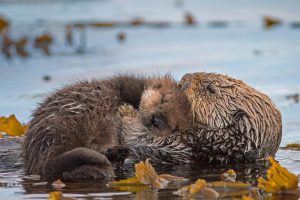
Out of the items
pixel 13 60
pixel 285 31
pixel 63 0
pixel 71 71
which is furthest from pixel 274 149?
pixel 63 0

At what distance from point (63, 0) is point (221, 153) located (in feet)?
47.8

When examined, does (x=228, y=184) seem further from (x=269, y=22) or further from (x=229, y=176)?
(x=269, y=22)

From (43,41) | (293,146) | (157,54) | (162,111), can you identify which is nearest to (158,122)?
(162,111)

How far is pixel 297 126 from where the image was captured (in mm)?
7559

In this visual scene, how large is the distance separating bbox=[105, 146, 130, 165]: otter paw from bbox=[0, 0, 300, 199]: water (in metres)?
0.15

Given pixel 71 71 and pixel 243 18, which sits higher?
pixel 243 18

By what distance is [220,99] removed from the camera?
233 inches

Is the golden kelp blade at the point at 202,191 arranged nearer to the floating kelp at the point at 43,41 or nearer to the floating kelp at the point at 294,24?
the floating kelp at the point at 43,41

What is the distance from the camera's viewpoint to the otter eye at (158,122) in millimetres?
5742

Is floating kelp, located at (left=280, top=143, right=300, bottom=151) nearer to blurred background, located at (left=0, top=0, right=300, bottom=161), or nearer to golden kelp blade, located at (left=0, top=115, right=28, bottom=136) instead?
blurred background, located at (left=0, top=0, right=300, bottom=161)

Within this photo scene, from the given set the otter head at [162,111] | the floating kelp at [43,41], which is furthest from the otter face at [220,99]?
the floating kelp at [43,41]

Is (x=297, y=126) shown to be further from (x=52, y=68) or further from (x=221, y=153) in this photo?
(x=52, y=68)

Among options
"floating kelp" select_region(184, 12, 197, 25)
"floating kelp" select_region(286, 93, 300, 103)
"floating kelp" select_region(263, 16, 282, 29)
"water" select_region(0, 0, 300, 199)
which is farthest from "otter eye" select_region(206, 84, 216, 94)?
"floating kelp" select_region(184, 12, 197, 25)

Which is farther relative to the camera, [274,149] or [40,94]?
[40,94]
